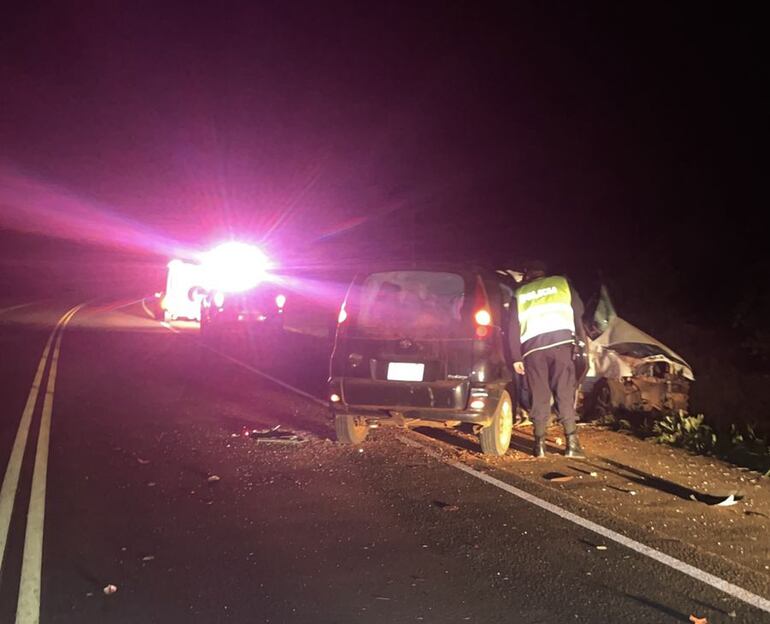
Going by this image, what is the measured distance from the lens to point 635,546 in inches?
182

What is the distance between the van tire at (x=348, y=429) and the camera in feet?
24.2

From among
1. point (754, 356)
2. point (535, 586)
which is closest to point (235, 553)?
point (535, 586)

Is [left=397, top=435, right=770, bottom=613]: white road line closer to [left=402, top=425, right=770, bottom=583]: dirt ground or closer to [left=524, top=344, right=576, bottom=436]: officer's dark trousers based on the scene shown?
[left=402, top=425, right=770, bottom=583]: dirt ground

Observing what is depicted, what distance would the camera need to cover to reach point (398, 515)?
17.4 feet

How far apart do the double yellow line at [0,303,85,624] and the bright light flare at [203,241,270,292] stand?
958 centimetres

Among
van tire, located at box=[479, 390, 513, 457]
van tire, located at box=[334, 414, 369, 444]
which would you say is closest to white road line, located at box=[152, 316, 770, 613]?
van tire, located at box=[479, 390, 513, 457]

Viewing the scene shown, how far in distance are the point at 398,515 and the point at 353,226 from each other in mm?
29318

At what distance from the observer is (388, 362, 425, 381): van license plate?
6.63m

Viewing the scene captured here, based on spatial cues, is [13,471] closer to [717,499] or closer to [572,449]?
[572,449]

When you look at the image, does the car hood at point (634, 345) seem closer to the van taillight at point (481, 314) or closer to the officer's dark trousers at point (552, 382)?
the officer's dark trousers at point (552, 382)

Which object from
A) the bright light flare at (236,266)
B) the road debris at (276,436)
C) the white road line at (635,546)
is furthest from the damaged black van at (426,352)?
the bright light flare at (236,266)

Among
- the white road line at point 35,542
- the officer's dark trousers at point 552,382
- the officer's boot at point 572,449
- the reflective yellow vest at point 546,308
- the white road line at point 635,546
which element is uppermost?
the reflective yellow vest at point 546,308

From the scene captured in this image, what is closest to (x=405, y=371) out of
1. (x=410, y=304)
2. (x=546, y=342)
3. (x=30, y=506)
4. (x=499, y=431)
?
(x=410, y=304)

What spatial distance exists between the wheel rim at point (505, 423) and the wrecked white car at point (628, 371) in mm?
1364
